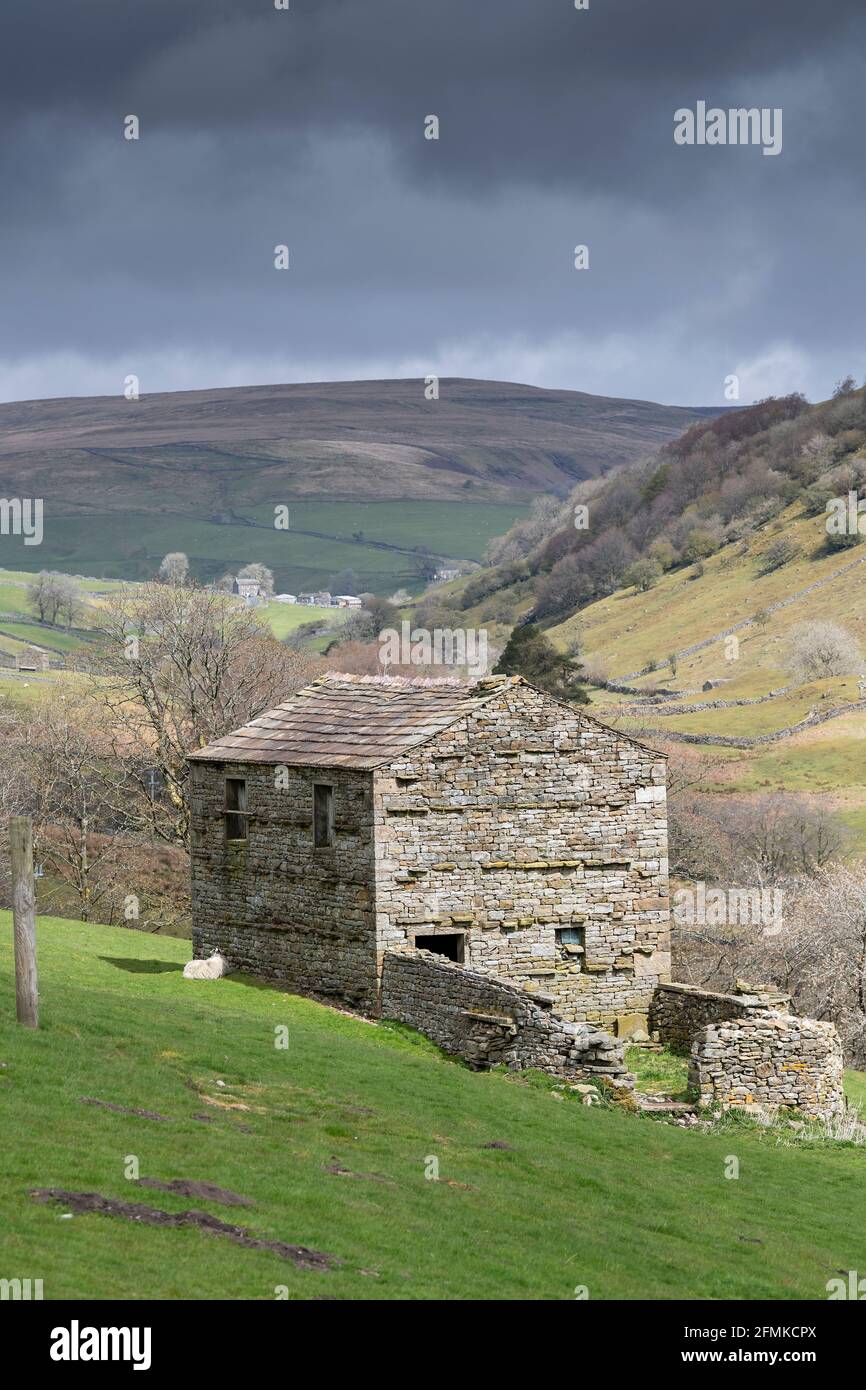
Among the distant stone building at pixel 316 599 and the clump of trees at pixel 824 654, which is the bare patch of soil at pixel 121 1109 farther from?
the distant stone building at pixel 316 599

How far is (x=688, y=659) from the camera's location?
349ft

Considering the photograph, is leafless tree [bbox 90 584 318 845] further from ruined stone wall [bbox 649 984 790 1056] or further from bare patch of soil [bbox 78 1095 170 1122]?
bare patch of soil [bbox 78 1095 170 1122]

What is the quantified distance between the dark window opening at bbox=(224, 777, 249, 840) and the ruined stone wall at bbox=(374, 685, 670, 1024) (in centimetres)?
416

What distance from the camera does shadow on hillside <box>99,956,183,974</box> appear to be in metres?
30.5

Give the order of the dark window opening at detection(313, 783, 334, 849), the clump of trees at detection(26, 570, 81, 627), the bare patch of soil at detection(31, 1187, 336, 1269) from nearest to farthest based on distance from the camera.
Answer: the bare patch of soil at detection(31, 1187, 336, 1269) → the dark window opening at detection(313, 783, 334, 849) → the clump of trees at detection(26, 570, 81, 627)

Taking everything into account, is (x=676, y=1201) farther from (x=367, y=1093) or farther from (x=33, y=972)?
(x=33, y=972)

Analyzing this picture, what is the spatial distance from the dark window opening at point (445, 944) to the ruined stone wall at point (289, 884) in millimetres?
1200

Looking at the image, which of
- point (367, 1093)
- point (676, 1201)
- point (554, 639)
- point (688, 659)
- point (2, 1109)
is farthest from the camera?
point (554, 639)

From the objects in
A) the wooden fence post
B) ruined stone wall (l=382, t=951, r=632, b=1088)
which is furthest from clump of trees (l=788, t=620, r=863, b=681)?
the wooden fence post

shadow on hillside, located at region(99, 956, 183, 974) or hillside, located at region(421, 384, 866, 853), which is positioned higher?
hillside, located at region(421, 384, 866, 853)
